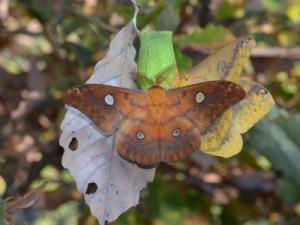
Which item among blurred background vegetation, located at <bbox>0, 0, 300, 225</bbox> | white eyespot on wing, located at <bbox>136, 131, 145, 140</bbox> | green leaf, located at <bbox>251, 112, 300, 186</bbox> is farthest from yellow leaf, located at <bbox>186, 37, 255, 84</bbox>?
blurred background vegetation, located at <bbox>0, 0, 300, 225</bbox>

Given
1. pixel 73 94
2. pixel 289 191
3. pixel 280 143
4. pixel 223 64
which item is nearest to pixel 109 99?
pixel 73 94

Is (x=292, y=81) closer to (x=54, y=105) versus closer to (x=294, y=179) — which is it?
(x=294, y=179)

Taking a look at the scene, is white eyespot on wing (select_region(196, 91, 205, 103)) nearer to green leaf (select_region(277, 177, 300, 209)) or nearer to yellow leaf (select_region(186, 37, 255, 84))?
yellow leaf (select_region(186, 37, 255, 84))

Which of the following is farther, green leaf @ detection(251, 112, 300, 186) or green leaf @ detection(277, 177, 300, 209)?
green leaf @ detection(277, 177, 300, 209)

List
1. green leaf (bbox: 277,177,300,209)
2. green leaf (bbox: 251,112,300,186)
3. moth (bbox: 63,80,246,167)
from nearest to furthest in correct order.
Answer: moth (bbox: 63,80,246,167) → green leaf (bbox: 251,112,300,186) → green leaf (bbox: 277,177,300,209)

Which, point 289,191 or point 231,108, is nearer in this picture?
point 231,108

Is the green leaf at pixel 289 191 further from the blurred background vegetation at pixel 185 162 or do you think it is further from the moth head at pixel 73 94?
the moth head at pixel 73 94

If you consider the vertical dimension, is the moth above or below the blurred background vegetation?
above

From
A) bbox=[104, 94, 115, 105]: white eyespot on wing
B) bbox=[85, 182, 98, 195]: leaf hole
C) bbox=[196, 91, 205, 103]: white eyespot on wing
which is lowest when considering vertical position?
bbox=[85, 182, 98, 195]: leaf hole

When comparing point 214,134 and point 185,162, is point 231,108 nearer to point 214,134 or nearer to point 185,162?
point 214,134
